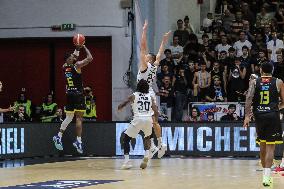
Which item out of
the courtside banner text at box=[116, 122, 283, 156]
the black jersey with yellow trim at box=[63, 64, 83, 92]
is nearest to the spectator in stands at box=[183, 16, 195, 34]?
the courtside banner text at box=[116, 122, 283, 156]

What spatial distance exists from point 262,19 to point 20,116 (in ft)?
34.0

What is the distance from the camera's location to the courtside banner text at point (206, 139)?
21.1 m

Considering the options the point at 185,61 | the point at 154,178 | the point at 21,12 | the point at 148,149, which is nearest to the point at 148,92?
Answer: the point at 148,149

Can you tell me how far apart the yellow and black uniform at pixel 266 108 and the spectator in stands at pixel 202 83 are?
10.1 meters

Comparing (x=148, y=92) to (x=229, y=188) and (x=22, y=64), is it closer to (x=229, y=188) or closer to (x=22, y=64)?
(x=229, y=188)

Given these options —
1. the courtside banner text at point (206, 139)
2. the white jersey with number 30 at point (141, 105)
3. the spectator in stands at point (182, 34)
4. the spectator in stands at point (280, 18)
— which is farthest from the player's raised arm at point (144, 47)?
the spectator in stands at point (280, 18)

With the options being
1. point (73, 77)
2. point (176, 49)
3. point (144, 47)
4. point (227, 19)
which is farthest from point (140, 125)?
point (227, 19)

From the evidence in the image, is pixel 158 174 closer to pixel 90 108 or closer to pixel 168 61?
pixel 90 108

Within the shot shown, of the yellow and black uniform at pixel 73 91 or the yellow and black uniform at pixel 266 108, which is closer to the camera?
the yellow and black uniform at pixel 266 108

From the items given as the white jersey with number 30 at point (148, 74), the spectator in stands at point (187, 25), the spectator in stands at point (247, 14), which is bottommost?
the white jersey with number 30 at point (148, 74)

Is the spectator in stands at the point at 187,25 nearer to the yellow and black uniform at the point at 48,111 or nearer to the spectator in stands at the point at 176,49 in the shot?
the spectator in stands at the point at 176,49

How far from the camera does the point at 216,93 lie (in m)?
23.6

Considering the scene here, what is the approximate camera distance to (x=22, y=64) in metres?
27.6

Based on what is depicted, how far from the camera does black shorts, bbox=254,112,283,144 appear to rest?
1328 cm
